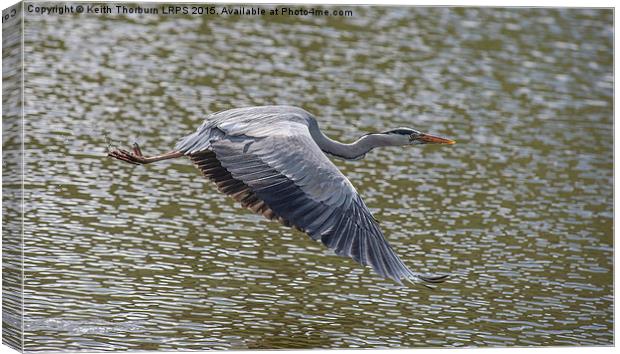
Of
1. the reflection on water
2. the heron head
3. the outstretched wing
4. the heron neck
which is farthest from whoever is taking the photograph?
the heron head

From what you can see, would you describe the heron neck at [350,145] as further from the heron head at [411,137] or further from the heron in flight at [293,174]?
the heron head at [411,137]

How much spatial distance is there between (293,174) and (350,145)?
1310 millimetres

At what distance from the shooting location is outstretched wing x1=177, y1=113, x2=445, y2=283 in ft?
27.0

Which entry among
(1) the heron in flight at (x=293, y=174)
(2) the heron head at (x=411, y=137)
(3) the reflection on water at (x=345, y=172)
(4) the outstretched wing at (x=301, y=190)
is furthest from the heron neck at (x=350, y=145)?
(3) the reflection on water at (x=345, y=172)

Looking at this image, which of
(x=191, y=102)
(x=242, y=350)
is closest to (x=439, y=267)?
(x=242, y=350)

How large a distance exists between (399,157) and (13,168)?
408 centimetres

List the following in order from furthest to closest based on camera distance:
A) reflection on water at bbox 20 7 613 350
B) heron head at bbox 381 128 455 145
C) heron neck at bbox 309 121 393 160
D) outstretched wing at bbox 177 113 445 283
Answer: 1. heron head at bbox 381 128 455 145
2. heron neck at bbox 309 121 393 160
3. reflection on water at bbox 20 7 613 350
4. outstretched wing at bbox 177 113 445 283

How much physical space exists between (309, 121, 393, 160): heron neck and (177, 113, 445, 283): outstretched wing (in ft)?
1.68

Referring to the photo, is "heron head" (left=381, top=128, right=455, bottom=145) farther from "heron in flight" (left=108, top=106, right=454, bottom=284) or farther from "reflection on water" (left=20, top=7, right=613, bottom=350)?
"reflection on water" (left=20, top=7, right=613, bottom=350)

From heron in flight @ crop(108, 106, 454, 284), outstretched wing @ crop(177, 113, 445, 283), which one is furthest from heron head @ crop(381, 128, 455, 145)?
outstretched wing @ crop(177, 113, 445, 283)

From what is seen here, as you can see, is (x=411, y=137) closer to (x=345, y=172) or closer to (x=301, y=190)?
(x=301, y=190)

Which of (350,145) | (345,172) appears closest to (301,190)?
(350,145)

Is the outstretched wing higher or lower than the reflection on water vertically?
higher

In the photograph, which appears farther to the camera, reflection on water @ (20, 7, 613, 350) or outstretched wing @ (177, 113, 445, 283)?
reflection on water @ (20, 7, 613, 350)
